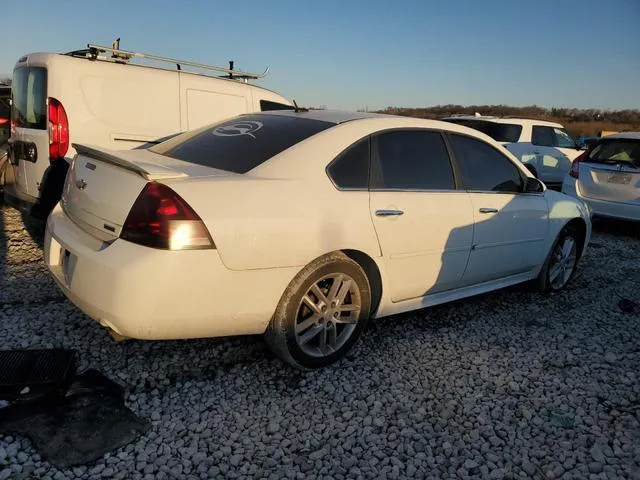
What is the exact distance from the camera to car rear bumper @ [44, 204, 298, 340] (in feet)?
8.59

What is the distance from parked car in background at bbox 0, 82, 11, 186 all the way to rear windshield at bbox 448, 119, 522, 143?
27.1 feet

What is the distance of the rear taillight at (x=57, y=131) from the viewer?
504cm

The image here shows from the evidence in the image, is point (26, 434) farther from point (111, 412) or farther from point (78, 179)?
point (78, 179)

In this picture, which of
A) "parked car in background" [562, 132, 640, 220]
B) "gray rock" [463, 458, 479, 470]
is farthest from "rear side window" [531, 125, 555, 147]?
"gray rock" [463, 458, 479, 470]

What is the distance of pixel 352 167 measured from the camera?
3.36 metres

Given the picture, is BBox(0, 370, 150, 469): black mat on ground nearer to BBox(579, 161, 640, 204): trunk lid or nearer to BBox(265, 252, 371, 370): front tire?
BBox(265, 252, 371, 370): front tire

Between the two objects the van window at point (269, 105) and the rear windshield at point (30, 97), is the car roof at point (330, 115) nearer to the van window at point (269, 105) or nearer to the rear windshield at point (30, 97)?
the rear windshield at point (30, 97)

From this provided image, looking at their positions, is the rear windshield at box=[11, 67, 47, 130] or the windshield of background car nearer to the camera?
the rear windshield at box=[11, 67, 47, 130]

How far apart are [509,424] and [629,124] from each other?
35.7 metres

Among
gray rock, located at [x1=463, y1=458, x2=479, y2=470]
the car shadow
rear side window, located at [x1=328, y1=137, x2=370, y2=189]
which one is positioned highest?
rear side window, located at [x1=328, y1=137, x2=370, y2=189]

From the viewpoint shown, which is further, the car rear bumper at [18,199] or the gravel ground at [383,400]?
the car rear bumper at [18,199]

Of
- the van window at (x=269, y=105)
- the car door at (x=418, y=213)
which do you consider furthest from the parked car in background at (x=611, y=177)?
the car door at (x=418, y=213)

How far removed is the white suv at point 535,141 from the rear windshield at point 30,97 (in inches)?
327

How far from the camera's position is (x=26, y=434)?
8.00ft
